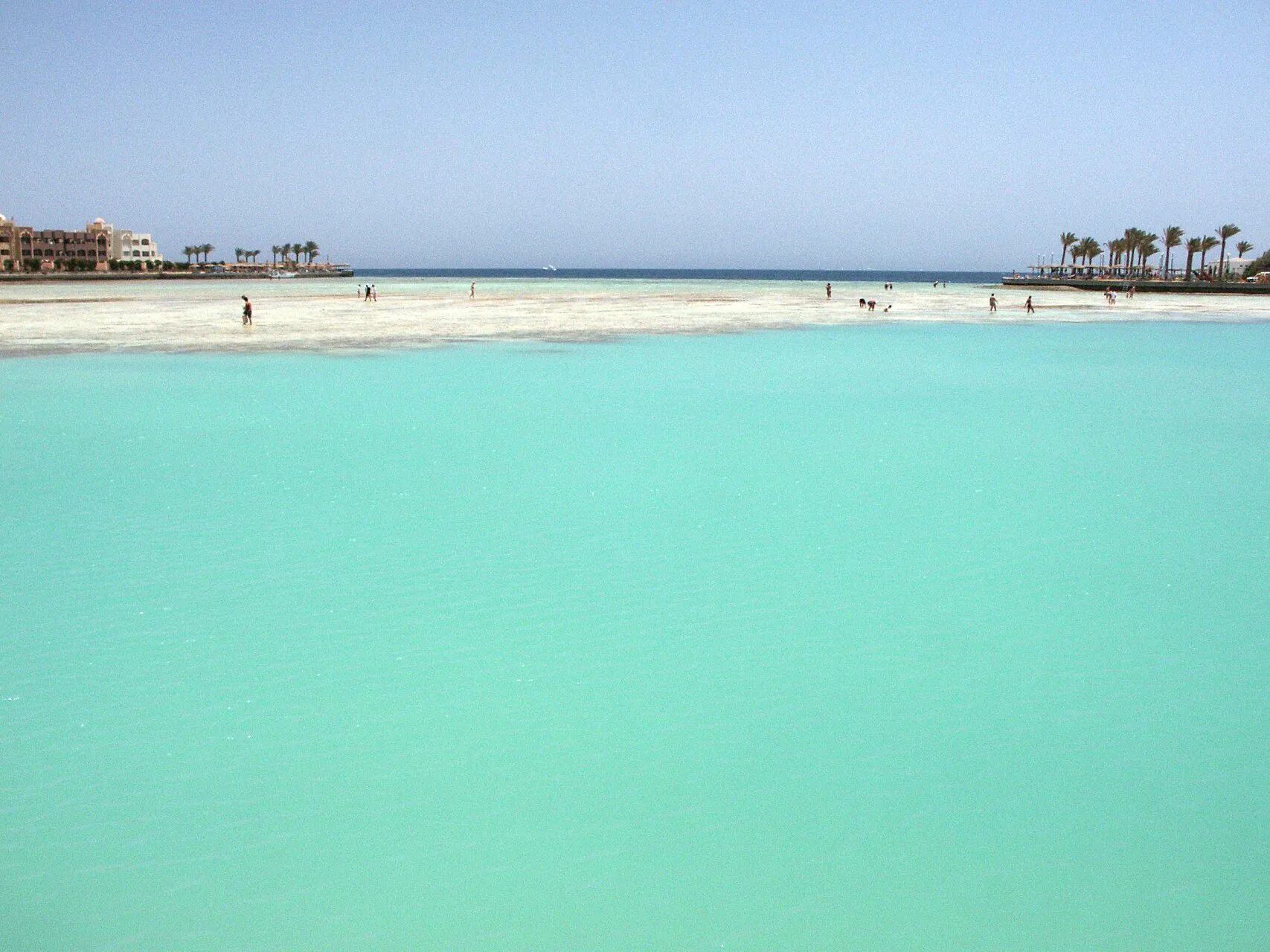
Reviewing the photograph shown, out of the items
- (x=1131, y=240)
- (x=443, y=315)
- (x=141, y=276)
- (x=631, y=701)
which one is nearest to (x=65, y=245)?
(x=141, y=276)

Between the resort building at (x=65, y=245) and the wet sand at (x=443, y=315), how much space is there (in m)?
65.9

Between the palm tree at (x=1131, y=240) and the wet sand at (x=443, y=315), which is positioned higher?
the palm tree at (x=1131, y=240)

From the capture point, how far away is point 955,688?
659 centimetres

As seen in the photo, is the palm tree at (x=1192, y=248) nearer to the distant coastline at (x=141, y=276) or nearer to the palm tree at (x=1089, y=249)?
the palm tree at (x=1089, y=249)

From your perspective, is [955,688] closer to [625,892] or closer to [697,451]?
[625,892]

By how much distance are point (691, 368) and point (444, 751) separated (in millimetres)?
19861

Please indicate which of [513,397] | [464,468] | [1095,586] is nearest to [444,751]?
[1095,586]

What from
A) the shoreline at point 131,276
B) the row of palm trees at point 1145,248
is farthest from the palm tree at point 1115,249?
the shoreline at point 131,276

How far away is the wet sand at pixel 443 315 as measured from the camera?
1296 inches

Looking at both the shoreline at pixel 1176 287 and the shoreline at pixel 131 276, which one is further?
the shoreline at pixel 131 276

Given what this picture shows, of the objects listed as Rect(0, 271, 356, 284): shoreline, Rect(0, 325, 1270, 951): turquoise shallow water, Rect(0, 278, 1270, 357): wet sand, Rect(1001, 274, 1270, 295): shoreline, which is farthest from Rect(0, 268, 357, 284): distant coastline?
Rect(0, 325, 1270, 951): turquoise shallow water

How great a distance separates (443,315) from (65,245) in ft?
419

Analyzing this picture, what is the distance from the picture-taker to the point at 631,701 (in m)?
6.37

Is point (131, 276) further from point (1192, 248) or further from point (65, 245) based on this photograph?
point (1192, 248)
